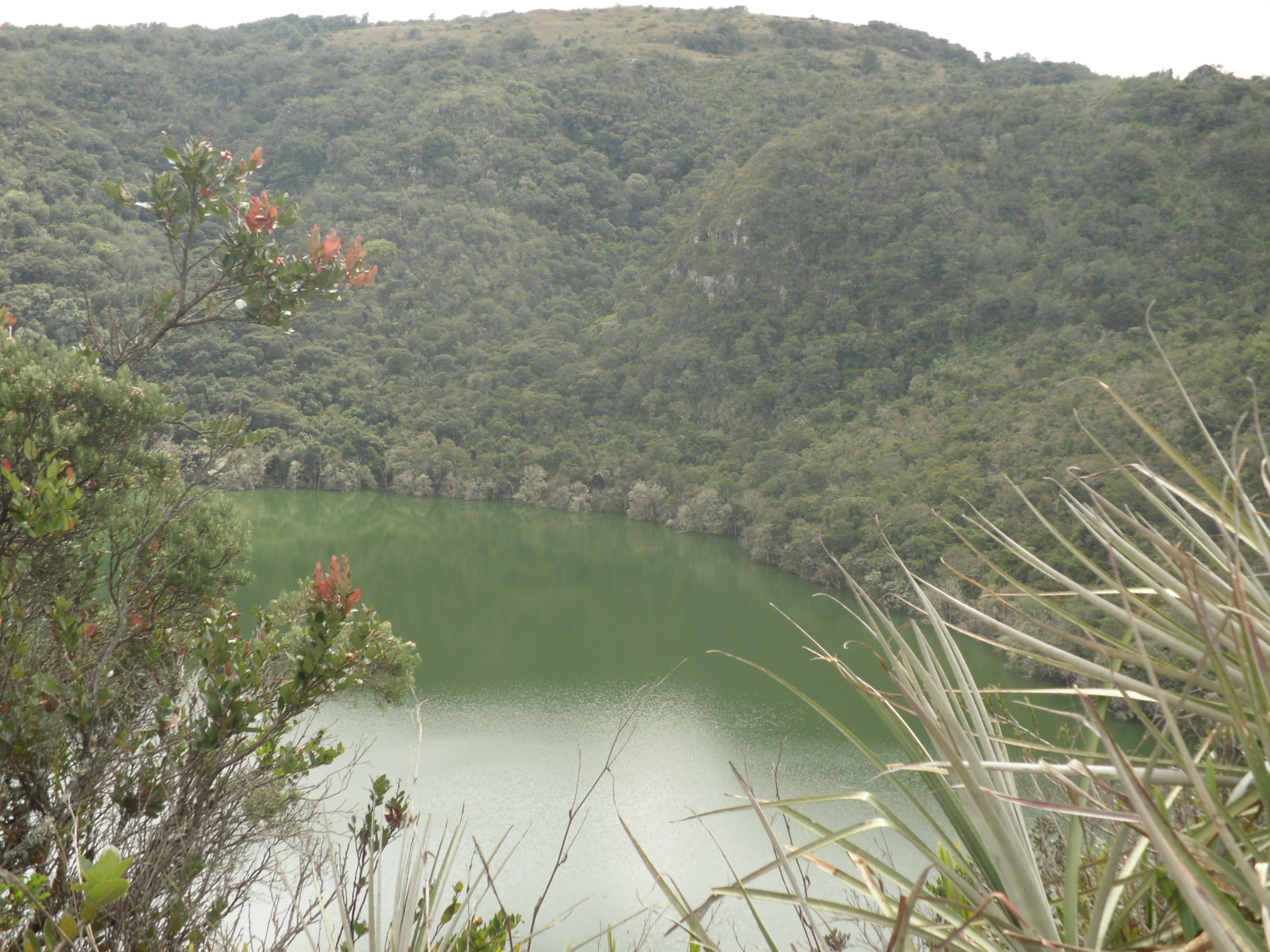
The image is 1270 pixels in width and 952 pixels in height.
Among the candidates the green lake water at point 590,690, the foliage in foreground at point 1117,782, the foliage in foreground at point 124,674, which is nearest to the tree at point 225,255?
the foliage in foreground at point 124,674

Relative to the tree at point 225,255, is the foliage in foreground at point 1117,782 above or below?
below

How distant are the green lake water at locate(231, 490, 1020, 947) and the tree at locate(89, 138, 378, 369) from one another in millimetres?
1816

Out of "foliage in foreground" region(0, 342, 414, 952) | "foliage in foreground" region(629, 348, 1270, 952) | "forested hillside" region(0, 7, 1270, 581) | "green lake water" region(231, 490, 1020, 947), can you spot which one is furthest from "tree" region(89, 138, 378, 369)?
"forested hillside" region(0, 7, 1270, 581)

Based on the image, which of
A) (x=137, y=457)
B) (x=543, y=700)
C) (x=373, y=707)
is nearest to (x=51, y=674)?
(x=137, y=457)

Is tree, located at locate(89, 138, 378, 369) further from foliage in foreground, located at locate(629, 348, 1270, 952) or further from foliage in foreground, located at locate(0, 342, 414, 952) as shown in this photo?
foliage in foreground, located at locate(629, 348, 1270, 952)

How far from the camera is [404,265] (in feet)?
121

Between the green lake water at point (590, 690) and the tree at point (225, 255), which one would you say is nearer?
the tree at point (225, 255)

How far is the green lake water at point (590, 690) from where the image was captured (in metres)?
7.78

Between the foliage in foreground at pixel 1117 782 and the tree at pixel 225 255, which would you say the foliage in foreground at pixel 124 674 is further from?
the foliage in foreground at pixel 1117 782

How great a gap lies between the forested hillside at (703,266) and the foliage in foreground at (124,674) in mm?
12129

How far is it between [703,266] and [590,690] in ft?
79.8

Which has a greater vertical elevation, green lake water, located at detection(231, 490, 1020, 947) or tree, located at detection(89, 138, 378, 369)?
tree, located at detection(89, 138, 378, 369)

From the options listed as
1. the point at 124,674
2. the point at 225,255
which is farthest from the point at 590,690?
the point at 225,255

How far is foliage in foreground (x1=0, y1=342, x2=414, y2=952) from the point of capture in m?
1.85
